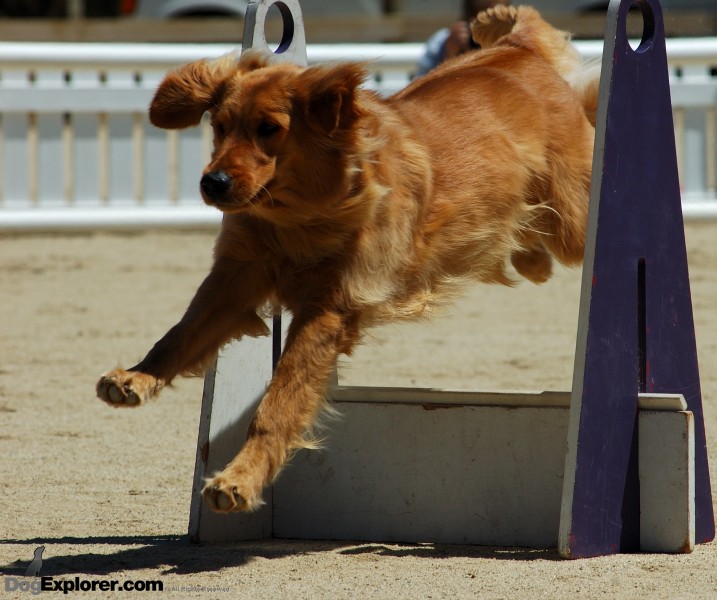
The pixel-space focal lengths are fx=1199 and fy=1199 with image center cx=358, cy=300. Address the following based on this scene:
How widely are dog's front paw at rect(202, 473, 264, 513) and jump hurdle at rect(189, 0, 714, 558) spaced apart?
0.52 m

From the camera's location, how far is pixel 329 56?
9312mm

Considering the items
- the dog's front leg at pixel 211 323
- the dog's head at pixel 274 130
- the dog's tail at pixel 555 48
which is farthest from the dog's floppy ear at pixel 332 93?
the dog's tail at pixel 555 48

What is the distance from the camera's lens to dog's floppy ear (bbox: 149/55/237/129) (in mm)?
3270

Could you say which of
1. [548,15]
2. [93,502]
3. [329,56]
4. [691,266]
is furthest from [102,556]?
A: [548,15]

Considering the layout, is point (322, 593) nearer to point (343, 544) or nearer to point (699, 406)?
point (343, 544)

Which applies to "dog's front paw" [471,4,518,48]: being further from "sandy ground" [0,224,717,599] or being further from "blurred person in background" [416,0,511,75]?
"blurred person in background" [416,0,511,75]

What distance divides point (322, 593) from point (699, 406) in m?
1.21

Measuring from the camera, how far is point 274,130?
121 inches

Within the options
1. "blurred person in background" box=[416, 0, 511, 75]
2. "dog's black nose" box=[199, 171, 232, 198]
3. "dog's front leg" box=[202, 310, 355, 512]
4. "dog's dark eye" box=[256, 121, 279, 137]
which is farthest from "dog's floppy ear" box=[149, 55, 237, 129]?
"blurred person in background" box=[416, 0, 511, 75]

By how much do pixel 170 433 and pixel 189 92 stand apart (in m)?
1.83

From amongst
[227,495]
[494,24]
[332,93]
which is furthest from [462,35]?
[227,495]

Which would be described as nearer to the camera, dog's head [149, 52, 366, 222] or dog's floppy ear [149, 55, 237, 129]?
dog's head [149, 52, 366, 222]

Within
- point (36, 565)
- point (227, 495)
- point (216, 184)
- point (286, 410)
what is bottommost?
point (36, 565)

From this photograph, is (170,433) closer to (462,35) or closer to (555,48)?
(555,48)
